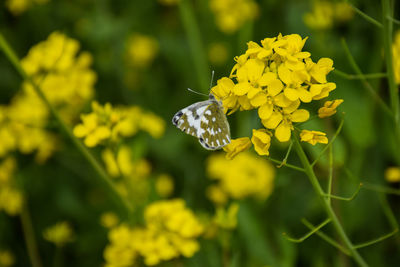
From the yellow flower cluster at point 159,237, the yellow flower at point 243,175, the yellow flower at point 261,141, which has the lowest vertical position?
the yellow flower at point 243,175

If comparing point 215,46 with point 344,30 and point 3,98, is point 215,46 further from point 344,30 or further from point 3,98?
point 3,98

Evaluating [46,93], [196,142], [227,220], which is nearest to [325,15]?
[196,142]

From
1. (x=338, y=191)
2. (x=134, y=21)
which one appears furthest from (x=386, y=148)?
(x=134, y=21)

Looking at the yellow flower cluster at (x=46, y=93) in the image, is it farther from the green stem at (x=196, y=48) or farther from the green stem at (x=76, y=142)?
the green stem at (x=196, y=48)

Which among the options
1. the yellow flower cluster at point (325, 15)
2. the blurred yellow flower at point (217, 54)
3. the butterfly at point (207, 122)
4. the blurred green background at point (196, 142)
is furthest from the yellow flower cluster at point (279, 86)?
the blurred yellow flower at point (217, 54)

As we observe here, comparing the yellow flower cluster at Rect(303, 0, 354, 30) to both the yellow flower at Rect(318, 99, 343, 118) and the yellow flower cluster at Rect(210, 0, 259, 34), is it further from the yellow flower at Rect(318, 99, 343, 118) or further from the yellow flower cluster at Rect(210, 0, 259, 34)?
the yellow flower at Rect(318, 99, 343, 118)
